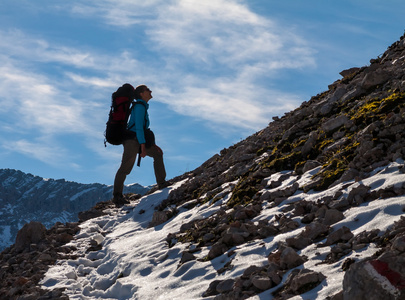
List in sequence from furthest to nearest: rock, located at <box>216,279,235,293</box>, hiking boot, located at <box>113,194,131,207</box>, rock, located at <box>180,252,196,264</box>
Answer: hiking boot, located at <box>113,194,131,207</box>, rock, located at <box>180,252,196,264</box>, rock, located at <box>216,279,235,293</box>

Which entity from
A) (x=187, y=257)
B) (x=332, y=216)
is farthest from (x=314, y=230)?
(x=187, y=257)

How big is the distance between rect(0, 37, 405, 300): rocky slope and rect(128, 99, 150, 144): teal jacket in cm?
211

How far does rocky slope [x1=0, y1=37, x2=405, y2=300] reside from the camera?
221 inches

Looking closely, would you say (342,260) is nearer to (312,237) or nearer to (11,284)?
(312,237)

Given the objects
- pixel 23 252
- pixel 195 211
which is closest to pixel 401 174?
pixel 195 211

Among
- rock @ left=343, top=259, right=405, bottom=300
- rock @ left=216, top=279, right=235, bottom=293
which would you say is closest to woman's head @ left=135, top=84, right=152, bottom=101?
rock @ left=216, top=279, right=235, bottom=293

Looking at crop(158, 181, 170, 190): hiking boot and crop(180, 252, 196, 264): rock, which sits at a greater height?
crop(158, 181, 170, 190): hiking boot

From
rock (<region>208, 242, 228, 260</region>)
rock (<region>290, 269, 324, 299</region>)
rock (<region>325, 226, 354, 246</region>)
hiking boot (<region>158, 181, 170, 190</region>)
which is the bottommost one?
rock (<region>290, 269, 324, 299</region>)

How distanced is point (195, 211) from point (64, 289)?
3.62 meters

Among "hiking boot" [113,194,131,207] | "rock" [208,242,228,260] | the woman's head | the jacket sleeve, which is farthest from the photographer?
"hiking boot" [113,194,131,207]

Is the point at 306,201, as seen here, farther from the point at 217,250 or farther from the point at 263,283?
the point at 263,283

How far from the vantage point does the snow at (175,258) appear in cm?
630

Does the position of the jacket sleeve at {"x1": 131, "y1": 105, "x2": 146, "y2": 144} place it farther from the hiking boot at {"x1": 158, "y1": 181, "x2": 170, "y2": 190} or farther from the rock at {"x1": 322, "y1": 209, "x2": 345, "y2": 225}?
the rock at {"x1": 322, "y1": 209, "x2": 345, "y2": 225}

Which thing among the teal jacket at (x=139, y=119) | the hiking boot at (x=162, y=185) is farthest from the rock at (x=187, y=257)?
the hiking boot at (x=162, y=185)
